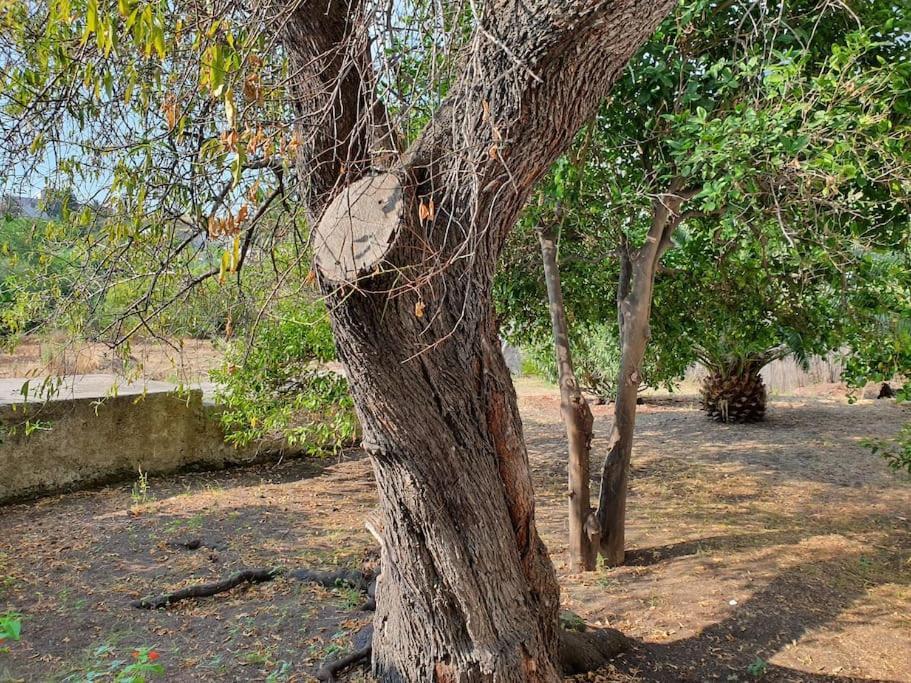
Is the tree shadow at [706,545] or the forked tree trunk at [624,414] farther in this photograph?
the tree shadow at [706,545]

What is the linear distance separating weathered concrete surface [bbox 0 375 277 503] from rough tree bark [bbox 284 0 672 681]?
13.9 feet

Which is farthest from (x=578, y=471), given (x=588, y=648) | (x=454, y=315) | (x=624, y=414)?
(x=454, y=315)

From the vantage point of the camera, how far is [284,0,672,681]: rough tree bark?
7.39 ft

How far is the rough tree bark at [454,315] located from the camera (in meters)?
2.25

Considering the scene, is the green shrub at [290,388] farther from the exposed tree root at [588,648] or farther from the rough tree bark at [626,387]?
the exposed tree root at [588,648]

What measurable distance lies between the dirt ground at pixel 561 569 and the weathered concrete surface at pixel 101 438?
0.72 feet

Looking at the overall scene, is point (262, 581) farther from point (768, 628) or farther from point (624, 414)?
point (768, 628)

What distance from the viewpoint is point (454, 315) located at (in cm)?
265

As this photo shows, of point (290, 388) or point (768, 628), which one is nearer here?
point (768, 628)

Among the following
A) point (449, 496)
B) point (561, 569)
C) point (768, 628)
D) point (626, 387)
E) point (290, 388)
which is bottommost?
point (768, 628)

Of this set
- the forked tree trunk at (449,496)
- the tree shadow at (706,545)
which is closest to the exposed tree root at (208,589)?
the forked tree trunk at (449,496)

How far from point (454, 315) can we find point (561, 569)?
3244mm

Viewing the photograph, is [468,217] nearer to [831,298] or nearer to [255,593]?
[255,593]

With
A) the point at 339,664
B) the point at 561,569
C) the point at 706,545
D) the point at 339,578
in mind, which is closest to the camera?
the point at 339,664
